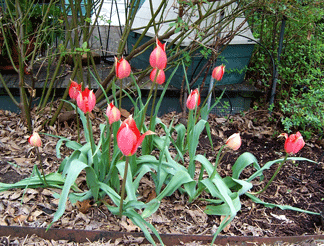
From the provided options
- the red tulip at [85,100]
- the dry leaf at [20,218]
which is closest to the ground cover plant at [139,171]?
the red tulip at [85,100]

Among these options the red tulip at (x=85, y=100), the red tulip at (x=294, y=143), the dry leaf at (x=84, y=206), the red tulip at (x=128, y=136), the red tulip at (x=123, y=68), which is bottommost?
the dry leaf at (x=84, y=206)

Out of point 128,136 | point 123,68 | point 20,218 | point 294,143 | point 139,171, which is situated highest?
point 123,68

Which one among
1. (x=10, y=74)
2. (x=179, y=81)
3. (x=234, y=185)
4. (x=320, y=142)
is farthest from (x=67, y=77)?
(x=320, y=142)

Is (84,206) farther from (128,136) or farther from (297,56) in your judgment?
(297,56)

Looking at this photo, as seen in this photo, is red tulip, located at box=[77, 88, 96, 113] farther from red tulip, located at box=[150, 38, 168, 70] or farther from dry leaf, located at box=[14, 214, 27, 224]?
dry leaf, located at box=[14, 214, 27, 224]

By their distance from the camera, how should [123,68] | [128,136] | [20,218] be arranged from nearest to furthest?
[128,136], [123,68], [20,218]

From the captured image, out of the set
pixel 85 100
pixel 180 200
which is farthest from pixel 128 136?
pixel 180 200

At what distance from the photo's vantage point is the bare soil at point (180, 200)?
1.82 meters

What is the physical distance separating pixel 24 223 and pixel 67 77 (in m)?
1.94

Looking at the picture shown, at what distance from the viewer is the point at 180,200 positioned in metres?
2.02

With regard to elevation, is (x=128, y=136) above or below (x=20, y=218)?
above

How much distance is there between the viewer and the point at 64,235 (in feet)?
5.57

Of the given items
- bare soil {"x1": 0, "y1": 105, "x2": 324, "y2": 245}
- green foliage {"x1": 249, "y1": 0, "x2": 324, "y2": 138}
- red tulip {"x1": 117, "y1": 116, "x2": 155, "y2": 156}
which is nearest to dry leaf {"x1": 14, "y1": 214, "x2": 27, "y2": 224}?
bare soil {"x1": 0, "y1": 105, "x2": 324, "y2": 245}

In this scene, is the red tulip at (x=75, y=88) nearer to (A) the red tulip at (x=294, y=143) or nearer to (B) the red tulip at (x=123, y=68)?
(B) the red tulip at (x=123, y=68)
